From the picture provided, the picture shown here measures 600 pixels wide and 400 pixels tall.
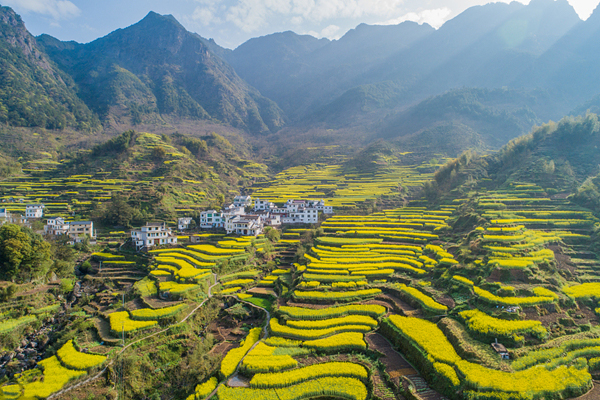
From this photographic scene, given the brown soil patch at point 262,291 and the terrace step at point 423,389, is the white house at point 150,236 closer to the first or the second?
the brown soil patch at point 262,291

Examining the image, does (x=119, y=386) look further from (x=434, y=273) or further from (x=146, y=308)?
(x=434, y=273)

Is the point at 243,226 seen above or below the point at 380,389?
above

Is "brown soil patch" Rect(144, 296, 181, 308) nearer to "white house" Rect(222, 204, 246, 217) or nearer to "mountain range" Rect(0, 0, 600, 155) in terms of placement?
"white house" Rect(222, 204, 246, 217)

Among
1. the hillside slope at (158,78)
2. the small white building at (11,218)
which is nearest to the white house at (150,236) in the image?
the small white building at (11,218)

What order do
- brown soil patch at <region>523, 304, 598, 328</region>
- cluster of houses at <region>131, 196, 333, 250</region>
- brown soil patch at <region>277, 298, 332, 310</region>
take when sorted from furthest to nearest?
cluster of houses at <region>131, 196, 333, 250</region>, brown soil patch at <region>277, 298, 332, 310</region>, brown soil patch at <region>523, 304, 598, 328</region>

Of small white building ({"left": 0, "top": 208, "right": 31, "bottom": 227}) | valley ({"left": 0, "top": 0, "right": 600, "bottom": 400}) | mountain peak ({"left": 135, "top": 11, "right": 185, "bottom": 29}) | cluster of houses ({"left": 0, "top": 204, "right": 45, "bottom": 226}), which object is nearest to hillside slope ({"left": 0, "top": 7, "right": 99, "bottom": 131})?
valley ({"left": 0, "top": 0, "right": 600, "bottom": 400})

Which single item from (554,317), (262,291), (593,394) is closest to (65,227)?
(262,291)

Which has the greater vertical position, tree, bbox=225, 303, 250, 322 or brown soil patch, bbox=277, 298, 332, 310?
brown soil patch, bbox=277, 298, 332, 310

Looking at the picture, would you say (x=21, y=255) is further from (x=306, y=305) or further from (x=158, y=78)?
(x=158, y=78)
